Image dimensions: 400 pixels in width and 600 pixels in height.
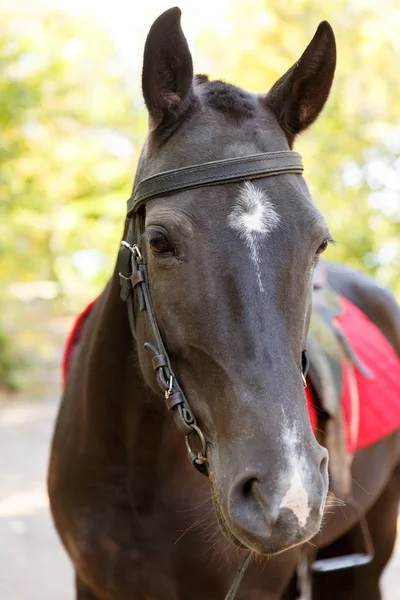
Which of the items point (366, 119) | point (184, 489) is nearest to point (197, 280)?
point (184, 489)

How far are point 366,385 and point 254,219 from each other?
5.90 ft

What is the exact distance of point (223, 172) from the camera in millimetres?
1993

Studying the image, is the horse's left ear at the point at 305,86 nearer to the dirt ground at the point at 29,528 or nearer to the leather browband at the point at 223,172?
the leather browband at the point at 223,172

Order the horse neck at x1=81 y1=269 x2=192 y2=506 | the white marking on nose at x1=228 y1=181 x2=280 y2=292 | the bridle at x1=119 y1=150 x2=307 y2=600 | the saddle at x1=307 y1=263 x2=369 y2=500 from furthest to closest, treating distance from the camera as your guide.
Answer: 1. the saddle at x1=307 y1=263 x2=369 y2=500
2. the horse neck at x1=81 y1=269 x2=192 y2=506
3. the bridle at x1=119 y1=150 x2=307 y2=600
4. the white marking on nose at x1=228 y1=181 x2=280 y2=292

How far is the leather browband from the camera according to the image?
1991mm

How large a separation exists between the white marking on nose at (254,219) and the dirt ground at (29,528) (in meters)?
3.90

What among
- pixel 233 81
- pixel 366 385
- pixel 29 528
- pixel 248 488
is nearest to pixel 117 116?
pixel 233 81

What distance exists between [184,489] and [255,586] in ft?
1.37

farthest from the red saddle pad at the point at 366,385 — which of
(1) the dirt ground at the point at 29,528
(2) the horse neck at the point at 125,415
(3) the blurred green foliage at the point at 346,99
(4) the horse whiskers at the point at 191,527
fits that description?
(3) the blurred green foliage at the point at 346,99

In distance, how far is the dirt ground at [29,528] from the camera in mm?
5137

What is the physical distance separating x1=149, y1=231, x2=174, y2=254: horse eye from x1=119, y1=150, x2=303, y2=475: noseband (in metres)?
0.15

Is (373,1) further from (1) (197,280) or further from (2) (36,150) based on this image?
(1) (197,280)

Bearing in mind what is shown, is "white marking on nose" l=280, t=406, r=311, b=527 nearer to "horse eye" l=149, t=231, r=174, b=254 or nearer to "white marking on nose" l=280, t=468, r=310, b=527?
"white marking on nose" l=280, t=468, r=310, b=527

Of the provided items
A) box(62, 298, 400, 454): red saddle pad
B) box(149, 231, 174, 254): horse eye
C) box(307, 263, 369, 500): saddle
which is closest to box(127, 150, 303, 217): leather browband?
box(149, 231, 174, 254): horse eye
